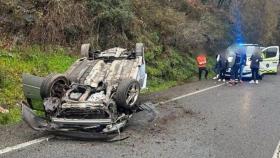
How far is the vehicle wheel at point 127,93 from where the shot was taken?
8336 mm

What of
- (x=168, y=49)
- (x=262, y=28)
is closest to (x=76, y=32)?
(x=168, y=49)

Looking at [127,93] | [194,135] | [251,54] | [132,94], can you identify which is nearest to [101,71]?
[132,94]

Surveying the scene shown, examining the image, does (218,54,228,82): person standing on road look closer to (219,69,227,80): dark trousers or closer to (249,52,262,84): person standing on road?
(219,69,227,80): dark trousers

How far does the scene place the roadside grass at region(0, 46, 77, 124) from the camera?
1021 cm

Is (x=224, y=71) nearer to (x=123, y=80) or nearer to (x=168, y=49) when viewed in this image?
(x=168, y=49)

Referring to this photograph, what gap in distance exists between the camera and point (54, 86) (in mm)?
8656

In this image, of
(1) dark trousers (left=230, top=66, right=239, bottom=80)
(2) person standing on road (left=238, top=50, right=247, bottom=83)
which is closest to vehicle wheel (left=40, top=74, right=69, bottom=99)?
(1) dark trousers (left=230, top=66, right=239, bottom=80)

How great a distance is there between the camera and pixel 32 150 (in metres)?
7.04

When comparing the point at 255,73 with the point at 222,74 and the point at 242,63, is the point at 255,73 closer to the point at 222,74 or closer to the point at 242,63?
the point at 242,63

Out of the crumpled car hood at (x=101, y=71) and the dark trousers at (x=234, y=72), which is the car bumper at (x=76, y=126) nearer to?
the crumpled car hood at (x=101, y=71)

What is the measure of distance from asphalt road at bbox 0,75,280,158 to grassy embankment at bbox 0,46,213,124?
8.26ft

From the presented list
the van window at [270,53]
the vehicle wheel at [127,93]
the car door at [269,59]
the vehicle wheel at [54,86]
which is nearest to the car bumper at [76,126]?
the vehicle wheel at [127,93]

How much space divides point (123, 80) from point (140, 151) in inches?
79.0

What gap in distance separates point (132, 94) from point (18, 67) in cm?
465
